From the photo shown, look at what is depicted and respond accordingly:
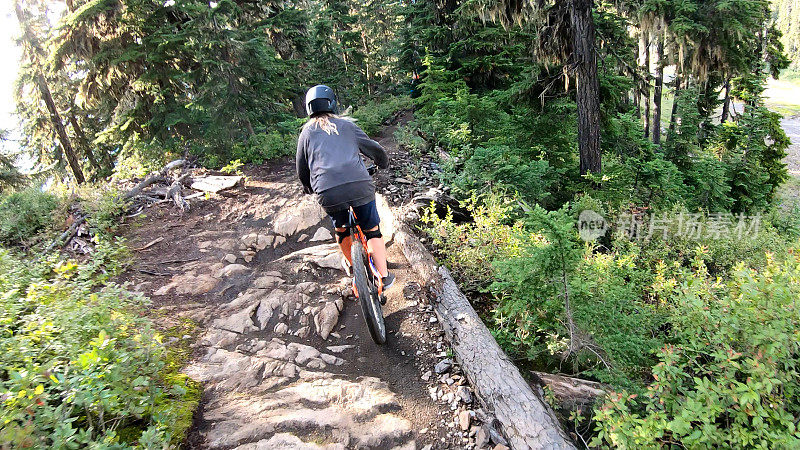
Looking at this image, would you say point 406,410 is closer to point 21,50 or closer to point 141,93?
point 141,93

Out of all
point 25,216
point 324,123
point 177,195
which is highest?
point 324,123

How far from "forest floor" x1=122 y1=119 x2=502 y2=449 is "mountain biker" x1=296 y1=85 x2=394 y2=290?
102 centimetres

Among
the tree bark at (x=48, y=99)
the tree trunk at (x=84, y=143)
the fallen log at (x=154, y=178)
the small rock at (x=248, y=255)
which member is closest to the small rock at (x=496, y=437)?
the small rock at (x=248, y=255)

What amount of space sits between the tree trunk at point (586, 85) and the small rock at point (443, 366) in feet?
24.1

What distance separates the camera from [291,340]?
4727mm

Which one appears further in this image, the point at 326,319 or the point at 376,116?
the point at 376,116

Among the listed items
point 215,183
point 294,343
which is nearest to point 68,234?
point 215,183

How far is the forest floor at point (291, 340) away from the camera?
3.29m

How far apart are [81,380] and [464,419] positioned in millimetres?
2983

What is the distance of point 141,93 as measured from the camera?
11945mm

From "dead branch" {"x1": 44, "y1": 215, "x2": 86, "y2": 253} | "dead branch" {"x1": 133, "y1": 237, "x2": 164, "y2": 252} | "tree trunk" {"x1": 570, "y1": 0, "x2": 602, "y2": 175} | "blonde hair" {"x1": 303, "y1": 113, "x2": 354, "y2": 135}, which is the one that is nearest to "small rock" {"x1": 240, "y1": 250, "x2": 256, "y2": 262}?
"dead branch" {"x1": 133, "y1": 237, "x2": 164, "y2": 252}

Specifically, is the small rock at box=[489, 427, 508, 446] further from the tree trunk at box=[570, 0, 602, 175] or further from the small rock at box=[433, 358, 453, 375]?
the tree trunk at box=[570, 0, 602, 175]

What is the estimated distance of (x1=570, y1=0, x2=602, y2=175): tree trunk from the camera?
8.38 metres

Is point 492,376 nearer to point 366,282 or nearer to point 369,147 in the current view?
point 366,282
